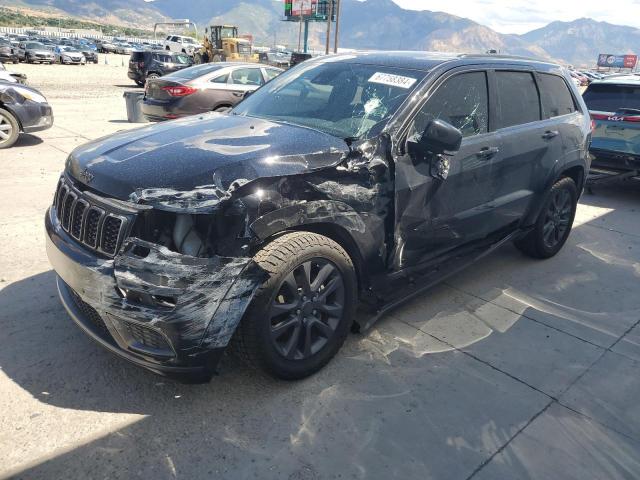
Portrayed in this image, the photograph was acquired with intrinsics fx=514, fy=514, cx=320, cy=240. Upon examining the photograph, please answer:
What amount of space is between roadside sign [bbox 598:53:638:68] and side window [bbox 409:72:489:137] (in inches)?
5160

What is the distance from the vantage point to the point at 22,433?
2.47 meters

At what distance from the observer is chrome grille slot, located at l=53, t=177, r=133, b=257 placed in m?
2.40

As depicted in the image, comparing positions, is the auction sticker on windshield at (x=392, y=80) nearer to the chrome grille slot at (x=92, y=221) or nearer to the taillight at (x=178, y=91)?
the chrome grille slot at (x=92, y=221)

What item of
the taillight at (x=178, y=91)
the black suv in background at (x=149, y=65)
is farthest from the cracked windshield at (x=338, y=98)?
the black suv in background at (x=149, y=65)

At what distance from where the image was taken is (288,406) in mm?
2758

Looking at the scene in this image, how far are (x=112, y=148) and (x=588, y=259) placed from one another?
466 cm

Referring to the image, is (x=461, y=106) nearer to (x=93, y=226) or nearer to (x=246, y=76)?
(x=93, y=226)

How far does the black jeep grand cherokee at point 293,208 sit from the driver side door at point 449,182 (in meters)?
0.01

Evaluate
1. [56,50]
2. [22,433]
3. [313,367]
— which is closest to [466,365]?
[313,367]

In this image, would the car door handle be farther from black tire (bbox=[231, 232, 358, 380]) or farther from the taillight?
the taillight

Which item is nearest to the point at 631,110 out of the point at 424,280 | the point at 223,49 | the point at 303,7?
the point at 424,280

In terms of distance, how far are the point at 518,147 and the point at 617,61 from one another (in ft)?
438

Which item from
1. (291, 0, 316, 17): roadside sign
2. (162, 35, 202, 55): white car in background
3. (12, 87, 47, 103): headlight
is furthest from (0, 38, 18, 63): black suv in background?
(291, 0, 316, 17): roadside sign

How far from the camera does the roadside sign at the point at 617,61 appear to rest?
111 metres
